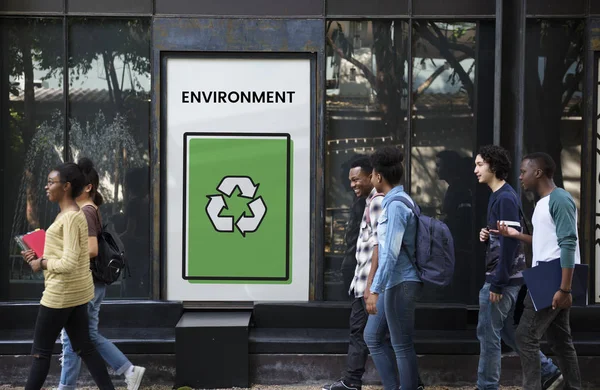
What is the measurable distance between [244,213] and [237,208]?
0.28ft

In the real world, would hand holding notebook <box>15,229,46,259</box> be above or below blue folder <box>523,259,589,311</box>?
above

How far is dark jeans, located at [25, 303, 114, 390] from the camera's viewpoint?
5.56 metres

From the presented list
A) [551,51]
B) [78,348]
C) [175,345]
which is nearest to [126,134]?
[175,345]

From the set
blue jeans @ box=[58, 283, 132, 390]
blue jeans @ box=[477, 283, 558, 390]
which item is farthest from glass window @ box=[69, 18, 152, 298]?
blue jeans @ box=[477, 283, 558, 390]

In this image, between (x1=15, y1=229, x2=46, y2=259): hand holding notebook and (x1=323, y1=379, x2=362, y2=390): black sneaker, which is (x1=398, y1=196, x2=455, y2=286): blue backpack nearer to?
(x1=323, y1=379, x2=362, y2=390): black sneaker

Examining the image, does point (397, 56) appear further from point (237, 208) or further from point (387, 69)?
point (237, 208)

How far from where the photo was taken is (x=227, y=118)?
7844 mm

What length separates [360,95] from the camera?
314 inches

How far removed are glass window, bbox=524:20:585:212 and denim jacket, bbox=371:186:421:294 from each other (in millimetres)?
2555

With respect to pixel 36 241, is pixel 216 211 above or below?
above

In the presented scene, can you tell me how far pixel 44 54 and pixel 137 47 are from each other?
0.90 metres

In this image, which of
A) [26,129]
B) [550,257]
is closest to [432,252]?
[550,257]

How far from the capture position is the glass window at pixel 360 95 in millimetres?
7957

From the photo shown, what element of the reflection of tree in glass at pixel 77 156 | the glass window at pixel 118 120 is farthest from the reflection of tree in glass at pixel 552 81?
the reflection of tree in glass at pixel 77 156
